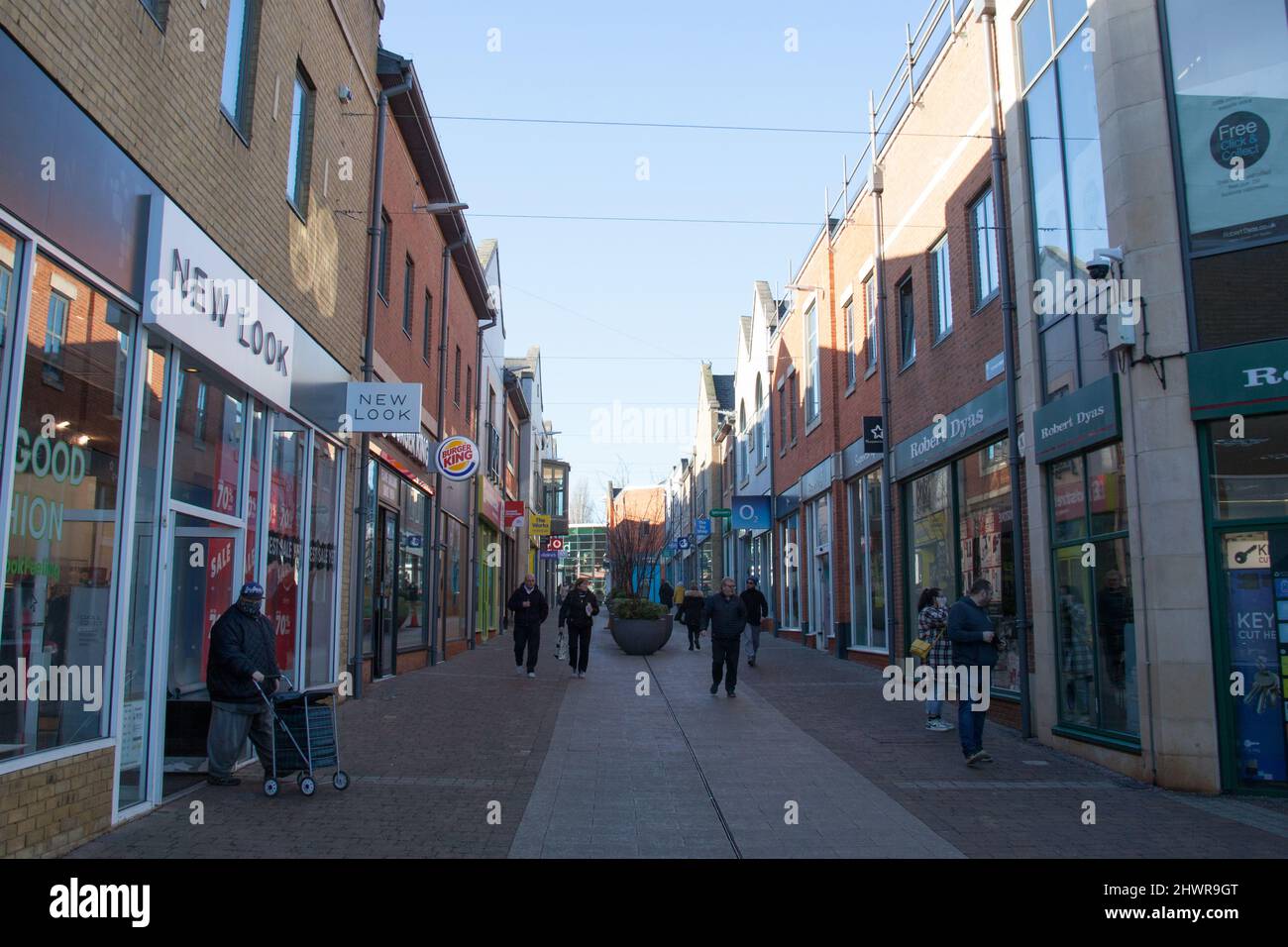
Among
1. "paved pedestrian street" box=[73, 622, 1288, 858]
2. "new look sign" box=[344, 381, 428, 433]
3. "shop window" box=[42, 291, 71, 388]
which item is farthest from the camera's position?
"new look sign" box=[344, 381, 428, 433]

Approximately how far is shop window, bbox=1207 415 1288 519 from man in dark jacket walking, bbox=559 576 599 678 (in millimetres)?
9882

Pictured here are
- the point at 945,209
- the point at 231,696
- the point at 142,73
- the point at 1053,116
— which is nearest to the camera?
the point at 142,73

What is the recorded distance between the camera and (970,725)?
936 cm

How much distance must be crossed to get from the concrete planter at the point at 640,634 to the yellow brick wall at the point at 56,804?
15.7 meters

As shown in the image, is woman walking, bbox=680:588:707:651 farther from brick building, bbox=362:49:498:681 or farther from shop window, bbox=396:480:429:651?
shop window, bbox=396:480:429:651

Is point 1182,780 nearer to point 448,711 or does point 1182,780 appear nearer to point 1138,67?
point 1138,67

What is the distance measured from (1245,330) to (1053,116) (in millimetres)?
3480

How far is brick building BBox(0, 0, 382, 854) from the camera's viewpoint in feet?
19.0

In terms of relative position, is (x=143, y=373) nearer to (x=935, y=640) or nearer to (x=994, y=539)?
(x=935, y=640)

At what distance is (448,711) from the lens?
1253cm

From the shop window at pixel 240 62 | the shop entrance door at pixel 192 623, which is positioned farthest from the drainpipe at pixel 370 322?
the shop window at pixel 240 62

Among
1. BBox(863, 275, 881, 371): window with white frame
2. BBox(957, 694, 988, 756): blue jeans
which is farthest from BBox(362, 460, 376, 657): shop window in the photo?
BBox(863, 275, 881, 371): window with white frame
